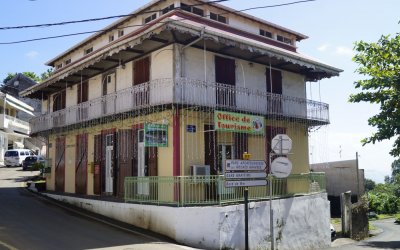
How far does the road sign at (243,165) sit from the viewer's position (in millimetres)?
11464

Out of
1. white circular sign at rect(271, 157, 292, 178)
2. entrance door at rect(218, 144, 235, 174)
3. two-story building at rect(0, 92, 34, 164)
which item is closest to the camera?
white circular sign at rect(271, 157, 292, 178)

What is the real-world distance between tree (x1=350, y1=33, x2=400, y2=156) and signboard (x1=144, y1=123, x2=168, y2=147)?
29.4 ft

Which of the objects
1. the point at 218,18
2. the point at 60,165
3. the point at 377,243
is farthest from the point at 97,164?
the point at 377,243

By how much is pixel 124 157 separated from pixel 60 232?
543 cm

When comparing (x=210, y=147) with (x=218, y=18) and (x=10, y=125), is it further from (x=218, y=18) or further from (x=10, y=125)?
(x=10, y=125)

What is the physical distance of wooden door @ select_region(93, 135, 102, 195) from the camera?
19203mm

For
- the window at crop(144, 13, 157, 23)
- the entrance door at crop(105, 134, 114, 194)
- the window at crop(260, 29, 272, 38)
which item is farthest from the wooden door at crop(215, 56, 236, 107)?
the entrance door at crop(105, 134, 114, 194)

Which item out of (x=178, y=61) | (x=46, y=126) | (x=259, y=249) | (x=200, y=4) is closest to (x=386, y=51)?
(x=200, y=4)

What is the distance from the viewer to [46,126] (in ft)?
73.3

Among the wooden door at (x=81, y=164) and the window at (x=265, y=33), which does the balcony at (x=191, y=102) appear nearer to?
the wooden door at (x=81, y=164)

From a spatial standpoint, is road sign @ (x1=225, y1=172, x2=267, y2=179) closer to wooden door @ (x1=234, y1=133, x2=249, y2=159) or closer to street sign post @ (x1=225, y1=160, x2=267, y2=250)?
street sign post @ (x1=225, y1=160, x2=267, y2=250)

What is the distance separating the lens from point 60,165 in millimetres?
22750

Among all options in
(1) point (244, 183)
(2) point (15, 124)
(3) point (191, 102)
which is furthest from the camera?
(2) point (15, 124)

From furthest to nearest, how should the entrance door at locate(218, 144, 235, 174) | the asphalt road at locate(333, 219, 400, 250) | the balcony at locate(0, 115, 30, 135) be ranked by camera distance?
the balcony at locate(0, 115, 30, 135) < the asphalt road at locate(333, 219, 400, 250) < the entrance door at locate(218, 144, 235, 174)
